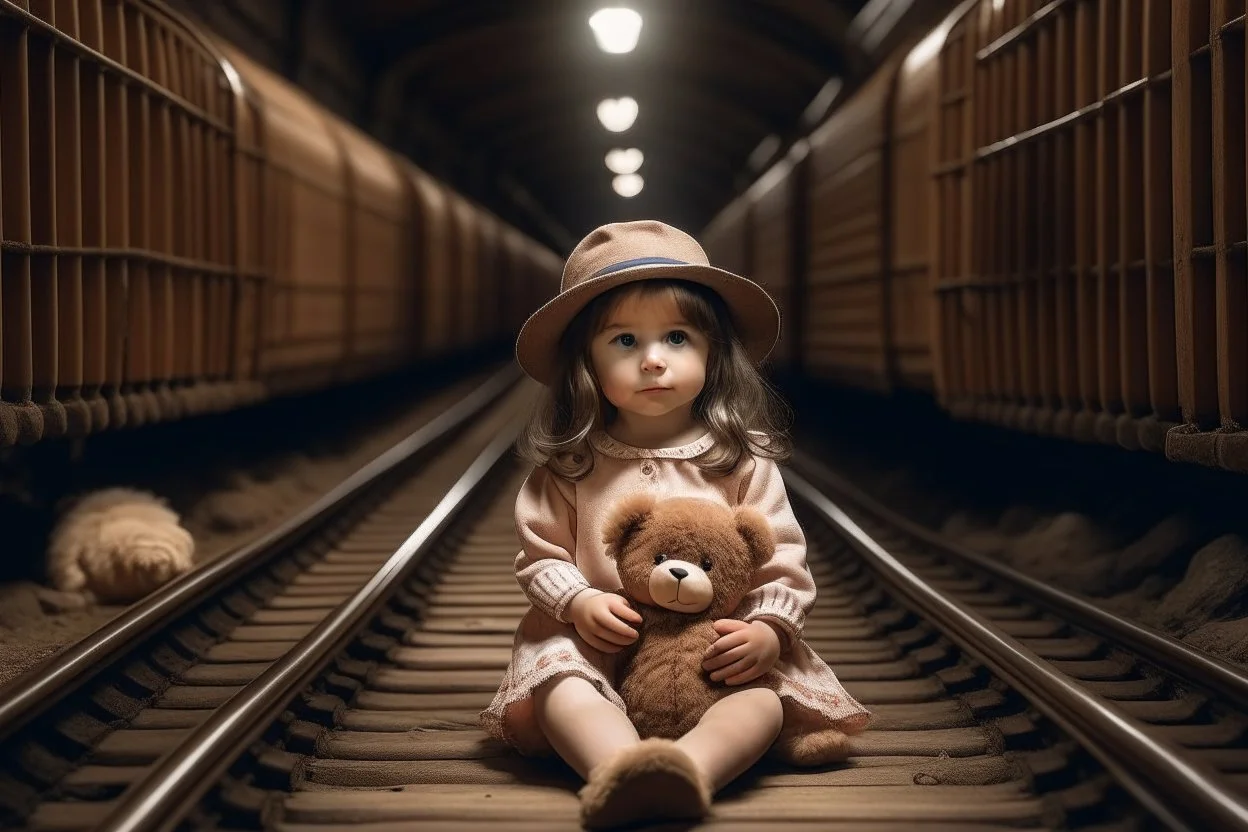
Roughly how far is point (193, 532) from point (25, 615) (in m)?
1.84

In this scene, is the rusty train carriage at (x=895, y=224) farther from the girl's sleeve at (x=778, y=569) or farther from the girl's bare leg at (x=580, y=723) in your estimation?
the girl's bare leg at (x=580, y=723)

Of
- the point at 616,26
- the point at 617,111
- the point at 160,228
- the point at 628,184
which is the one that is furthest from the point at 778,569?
the point at 628,184

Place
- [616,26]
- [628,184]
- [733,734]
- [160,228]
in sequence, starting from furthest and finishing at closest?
[628,184] → [616,26] → [160,228] → [733,734]

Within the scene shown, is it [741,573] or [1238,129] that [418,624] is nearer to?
[741,573]

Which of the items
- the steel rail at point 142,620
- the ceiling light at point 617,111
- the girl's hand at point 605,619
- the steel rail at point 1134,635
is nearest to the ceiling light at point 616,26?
the ceiling light at point 617,111

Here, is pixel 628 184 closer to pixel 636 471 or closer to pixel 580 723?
pixel 636 471

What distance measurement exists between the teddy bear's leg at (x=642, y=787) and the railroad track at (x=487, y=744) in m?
0.13

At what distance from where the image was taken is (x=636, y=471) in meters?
2.86

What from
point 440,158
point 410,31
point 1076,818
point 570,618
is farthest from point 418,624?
point 440,158

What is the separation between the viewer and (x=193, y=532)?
20.2ft

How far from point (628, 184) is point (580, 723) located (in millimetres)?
28621

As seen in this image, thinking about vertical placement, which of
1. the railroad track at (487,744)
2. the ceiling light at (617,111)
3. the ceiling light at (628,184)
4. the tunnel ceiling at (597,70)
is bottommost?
the railroad track at (487,744)

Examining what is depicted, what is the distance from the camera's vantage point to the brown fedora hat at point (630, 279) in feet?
9.11

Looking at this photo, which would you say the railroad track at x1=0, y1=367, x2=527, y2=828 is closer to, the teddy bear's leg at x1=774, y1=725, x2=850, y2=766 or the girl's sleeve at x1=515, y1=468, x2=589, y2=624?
the girl's sleeve at x1=515, y1=468, x2=589, y2=624
